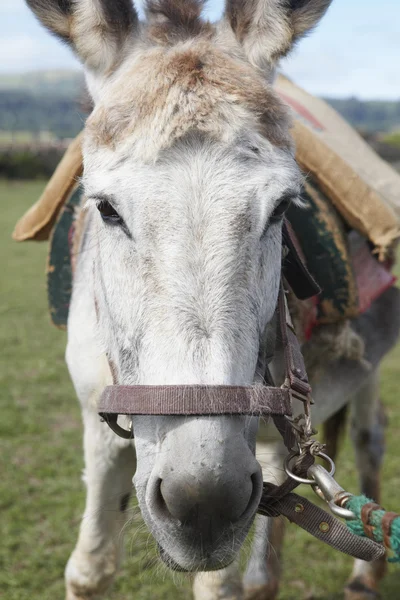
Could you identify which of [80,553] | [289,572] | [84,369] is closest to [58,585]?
[80,553]

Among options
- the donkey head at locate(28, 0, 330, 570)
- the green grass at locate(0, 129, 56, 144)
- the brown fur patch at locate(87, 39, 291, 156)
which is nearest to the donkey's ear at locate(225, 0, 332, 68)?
the donkey head at locate(28, 0, 330, 570)

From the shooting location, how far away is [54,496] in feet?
15.8

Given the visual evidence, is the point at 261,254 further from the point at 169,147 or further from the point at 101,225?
the point at 101,225

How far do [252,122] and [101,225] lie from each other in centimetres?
58

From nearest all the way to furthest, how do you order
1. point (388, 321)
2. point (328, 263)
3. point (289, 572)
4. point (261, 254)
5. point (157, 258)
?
point (157, 258) < point (261, 254) < point (328, 263) < point (388, 321) < point (289, 572)

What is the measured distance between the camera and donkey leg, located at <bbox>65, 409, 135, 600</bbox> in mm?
2928

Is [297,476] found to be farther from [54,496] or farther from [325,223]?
[54,496]

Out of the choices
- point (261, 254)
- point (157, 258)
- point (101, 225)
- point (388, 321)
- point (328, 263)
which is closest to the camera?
point (157, 258)

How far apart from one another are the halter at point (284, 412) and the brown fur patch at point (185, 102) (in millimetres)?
585

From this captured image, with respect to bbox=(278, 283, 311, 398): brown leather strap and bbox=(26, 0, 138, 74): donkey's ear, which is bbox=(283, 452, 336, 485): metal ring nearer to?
bbox=(278, 283, 311, 398): brown leather strap

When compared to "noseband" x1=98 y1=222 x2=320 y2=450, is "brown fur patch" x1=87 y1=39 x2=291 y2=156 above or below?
above

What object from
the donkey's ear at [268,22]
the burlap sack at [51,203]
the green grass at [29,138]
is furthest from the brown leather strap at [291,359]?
the green grass at [29,138]

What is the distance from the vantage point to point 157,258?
1814mm

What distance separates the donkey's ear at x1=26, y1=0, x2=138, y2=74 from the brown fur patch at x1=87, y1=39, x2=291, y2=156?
0.21 m
